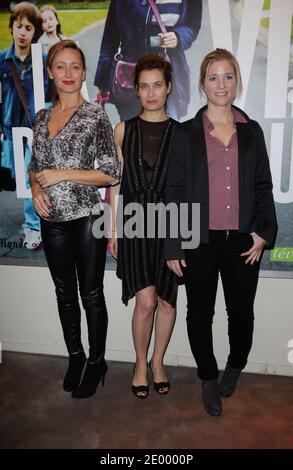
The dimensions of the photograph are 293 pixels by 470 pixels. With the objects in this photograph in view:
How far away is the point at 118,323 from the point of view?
254 centimetres

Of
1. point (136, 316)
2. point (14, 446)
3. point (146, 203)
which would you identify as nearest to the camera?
point (14, 446)

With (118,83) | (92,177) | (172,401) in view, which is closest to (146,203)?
(92,177)

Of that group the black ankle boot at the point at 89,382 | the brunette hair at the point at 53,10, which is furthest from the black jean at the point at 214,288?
the brunette hair at the point at 53,10

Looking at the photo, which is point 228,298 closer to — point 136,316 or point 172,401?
point 136,316

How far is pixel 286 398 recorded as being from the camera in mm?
2152

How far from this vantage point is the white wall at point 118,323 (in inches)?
92.7

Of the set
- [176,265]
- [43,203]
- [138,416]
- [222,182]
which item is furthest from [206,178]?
[138,416]

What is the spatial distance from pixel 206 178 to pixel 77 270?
0.82m

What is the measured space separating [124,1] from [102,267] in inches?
56.9

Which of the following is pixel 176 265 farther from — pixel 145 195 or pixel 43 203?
pixel 43 203

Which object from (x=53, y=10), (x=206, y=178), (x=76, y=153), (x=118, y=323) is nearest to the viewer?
(x=206, y=178)
